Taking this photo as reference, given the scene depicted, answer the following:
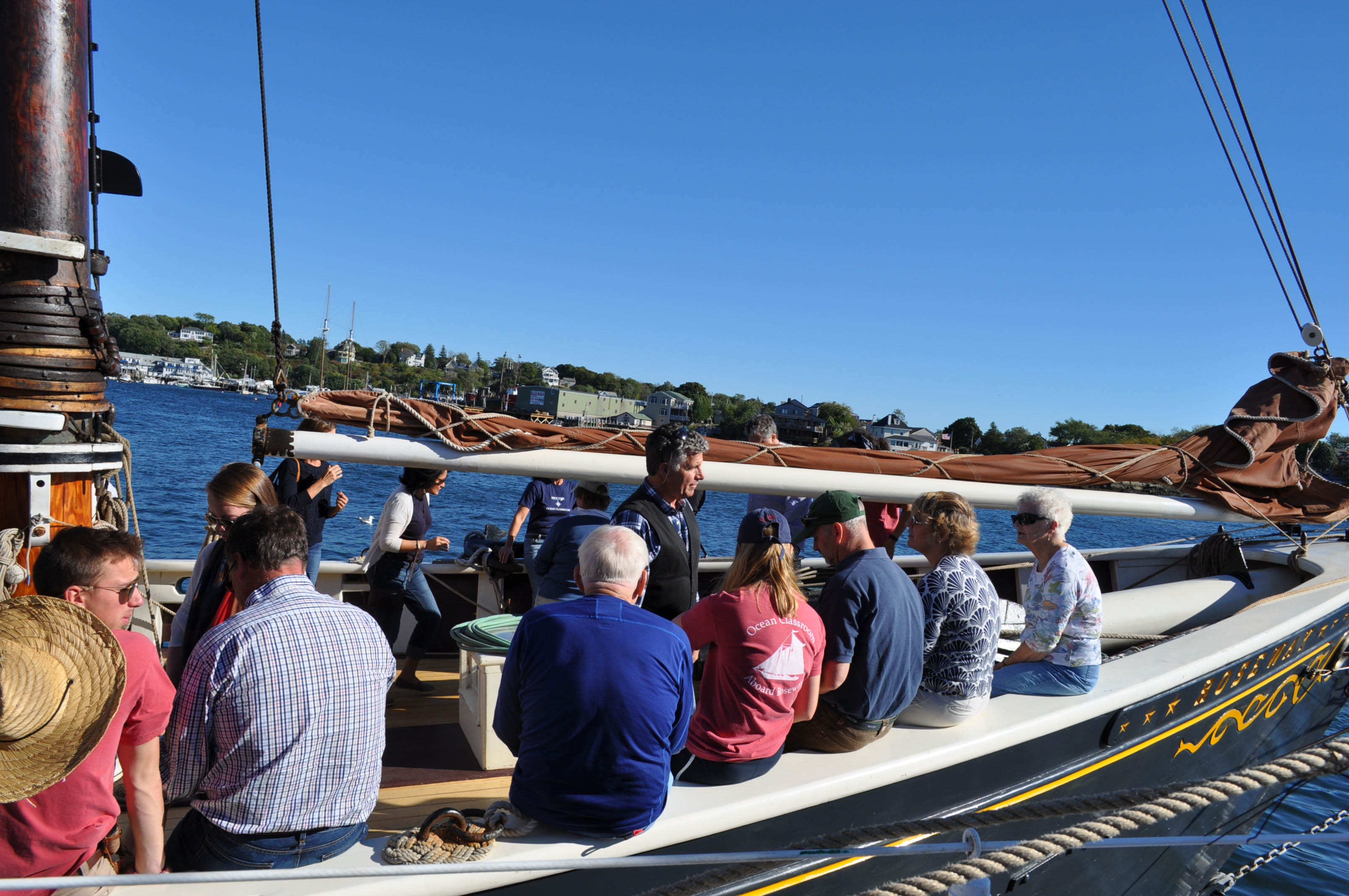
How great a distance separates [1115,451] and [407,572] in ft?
13.7

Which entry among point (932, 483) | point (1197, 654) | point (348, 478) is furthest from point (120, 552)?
point (348, 478)

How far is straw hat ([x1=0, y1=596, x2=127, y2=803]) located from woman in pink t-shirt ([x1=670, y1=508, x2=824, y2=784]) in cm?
147

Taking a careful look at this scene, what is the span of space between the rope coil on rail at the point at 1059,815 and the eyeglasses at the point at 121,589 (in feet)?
5.56

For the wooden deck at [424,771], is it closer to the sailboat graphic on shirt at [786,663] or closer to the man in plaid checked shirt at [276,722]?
the man in plaid checked shirt at [276,722]

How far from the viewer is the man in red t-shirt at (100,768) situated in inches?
71.4

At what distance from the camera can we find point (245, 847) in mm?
2057

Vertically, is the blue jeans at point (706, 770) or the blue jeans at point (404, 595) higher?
the blue jeans at point (404, 595)

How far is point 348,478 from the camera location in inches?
1441

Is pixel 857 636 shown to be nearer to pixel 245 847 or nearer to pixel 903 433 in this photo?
pixel 245 847

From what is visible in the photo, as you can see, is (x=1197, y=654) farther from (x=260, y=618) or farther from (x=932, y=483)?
(x=260, y=618)

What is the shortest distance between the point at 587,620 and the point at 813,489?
2397mm

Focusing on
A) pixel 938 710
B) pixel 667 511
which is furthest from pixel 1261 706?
pixel 667 511

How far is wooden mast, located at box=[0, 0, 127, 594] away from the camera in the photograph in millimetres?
2617

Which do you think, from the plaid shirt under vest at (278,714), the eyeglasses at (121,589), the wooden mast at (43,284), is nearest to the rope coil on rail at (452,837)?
the plaid shirt under vest at (278,714)
